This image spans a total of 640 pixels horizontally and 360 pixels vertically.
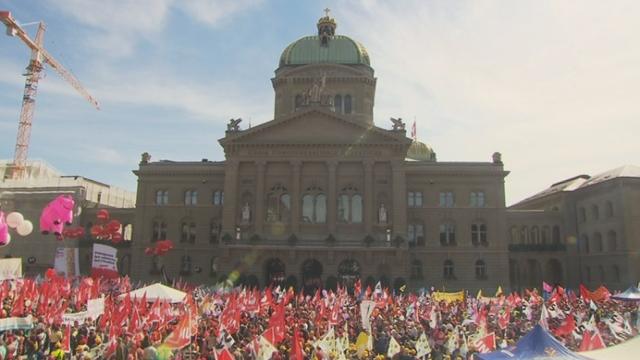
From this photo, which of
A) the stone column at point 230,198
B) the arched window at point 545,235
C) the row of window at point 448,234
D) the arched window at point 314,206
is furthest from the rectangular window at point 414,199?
the stone column at point 230,198

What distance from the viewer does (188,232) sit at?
6394 cm

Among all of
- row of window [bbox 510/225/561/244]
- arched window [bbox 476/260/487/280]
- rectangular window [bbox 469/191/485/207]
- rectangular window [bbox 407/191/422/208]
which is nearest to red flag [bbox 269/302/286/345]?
rectangular window [bbox 407/191/422/208]

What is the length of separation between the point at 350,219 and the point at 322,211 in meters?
2.96

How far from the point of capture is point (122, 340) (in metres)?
19.2

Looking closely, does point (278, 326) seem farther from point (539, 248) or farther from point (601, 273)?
point (539, 248)

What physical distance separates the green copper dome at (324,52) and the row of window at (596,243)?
1298 inches

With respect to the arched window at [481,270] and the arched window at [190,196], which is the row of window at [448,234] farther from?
the arched window at [190,196]

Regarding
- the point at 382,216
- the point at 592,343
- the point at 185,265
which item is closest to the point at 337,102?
the point at 382,216

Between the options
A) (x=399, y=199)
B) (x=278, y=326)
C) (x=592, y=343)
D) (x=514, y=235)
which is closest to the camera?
(x=592, y=343)

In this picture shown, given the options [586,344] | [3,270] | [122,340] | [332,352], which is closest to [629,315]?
[586,344]

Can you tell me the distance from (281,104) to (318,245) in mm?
21432

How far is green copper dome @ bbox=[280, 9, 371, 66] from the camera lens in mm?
71938

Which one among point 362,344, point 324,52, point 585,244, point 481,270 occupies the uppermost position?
point 324,52

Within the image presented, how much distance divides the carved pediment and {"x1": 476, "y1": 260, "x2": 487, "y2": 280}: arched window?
15.2 meters
